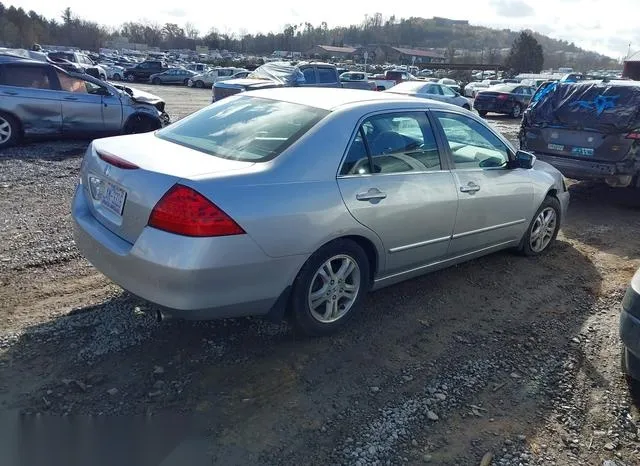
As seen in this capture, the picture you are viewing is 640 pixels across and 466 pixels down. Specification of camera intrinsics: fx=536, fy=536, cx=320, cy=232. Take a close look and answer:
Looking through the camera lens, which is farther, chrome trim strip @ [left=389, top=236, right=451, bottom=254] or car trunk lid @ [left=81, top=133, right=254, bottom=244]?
chrome trim strip @ [left=389, top=236, right=451, bottom=254]

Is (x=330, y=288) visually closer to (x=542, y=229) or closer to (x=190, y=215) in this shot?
(x=190, y=215)

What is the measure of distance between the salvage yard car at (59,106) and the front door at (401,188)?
334 inches

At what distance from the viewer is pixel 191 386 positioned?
3.12 metres

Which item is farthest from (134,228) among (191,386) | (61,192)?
(61,192)

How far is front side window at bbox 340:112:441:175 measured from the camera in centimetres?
367

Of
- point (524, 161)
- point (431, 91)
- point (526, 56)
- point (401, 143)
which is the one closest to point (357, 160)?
point (401, 143)

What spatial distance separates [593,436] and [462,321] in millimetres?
1342

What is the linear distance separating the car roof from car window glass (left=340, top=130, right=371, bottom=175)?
30cm

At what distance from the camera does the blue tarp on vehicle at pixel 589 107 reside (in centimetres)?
739

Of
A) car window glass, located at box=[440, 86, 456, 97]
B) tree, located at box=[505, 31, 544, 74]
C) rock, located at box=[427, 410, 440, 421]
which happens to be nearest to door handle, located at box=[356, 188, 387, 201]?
rock, located at box=[427, 410, 440, 421]

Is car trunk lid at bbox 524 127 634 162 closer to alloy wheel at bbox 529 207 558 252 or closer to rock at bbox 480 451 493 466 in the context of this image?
alloy wheel at bbox 529 207 558 252

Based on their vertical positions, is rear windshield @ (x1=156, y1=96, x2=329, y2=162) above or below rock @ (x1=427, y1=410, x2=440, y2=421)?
above

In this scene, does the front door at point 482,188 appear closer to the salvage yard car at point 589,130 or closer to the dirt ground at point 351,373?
the dirt ground at point 351,373

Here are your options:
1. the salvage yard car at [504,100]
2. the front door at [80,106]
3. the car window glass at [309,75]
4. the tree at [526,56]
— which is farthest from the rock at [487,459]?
the tree at [526,56]
